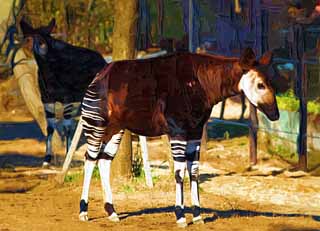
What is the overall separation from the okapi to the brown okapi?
12.0 ft

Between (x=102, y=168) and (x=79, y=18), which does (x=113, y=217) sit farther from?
(x=79, y=18)

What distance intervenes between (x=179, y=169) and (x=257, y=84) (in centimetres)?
108

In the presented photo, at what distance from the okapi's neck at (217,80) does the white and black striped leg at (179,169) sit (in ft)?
1.64

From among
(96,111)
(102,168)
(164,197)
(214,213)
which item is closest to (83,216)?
(102,168)

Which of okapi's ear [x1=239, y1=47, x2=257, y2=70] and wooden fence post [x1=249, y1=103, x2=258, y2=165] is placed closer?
okapi's ear [x1=239, y1=47, x2=257, y2=70]

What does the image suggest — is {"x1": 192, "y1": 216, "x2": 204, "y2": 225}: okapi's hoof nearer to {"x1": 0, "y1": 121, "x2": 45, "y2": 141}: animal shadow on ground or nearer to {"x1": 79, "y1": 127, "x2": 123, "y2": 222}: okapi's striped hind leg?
{"x1": 79, "y1": 127, "x2": 123, "y2": 222}: okapi's striped hind leg

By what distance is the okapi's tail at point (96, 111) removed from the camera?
30.6ft

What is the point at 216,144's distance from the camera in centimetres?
1493

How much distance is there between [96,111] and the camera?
9328mm

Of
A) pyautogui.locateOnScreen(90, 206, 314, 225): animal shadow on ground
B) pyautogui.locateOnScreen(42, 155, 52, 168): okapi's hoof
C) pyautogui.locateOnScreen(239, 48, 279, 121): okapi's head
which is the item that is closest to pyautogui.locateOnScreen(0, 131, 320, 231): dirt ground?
pyautogui.locateOnScreen(90, 206, 314, 225): animal shadow on ground

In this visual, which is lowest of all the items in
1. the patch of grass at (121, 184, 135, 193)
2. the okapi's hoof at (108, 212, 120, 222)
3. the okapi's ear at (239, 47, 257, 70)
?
the patch of grass at (121, 184, 135, 193)

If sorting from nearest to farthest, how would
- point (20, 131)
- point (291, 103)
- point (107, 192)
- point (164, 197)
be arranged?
point (107, 192) < point (164, 197) < point (291, 103) < point (20, 131)

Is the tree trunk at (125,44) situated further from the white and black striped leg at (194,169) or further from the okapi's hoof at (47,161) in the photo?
the white and black striped leg at (194,169)

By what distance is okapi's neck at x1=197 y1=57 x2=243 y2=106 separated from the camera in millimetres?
8906
